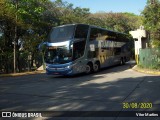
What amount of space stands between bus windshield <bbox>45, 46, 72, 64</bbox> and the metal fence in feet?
20.8

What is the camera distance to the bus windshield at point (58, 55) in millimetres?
19250

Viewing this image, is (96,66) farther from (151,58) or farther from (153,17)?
(153,17)

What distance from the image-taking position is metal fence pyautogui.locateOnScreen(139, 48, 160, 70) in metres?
21.1

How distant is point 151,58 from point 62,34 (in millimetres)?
6928

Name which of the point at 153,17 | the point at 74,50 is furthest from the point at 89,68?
the point at 153,17

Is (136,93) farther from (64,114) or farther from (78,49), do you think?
(78,49)

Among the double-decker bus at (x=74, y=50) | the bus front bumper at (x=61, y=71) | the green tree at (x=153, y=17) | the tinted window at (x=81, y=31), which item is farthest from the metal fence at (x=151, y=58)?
the bus front bumper at (x=61, y=71)

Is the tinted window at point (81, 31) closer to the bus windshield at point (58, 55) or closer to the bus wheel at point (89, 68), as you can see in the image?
the bus windshield at point (58, 55)

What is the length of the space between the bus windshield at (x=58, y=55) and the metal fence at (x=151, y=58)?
6.34 meters

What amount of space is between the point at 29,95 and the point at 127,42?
2150 cm

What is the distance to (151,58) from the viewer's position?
70.8ft

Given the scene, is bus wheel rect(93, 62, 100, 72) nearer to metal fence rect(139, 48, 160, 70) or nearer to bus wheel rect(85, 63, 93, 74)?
bus wheel rect(85, 63, 93, 74)

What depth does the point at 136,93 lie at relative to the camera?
11438 millimetres

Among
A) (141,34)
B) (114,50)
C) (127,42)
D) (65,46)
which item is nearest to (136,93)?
(65,46)
